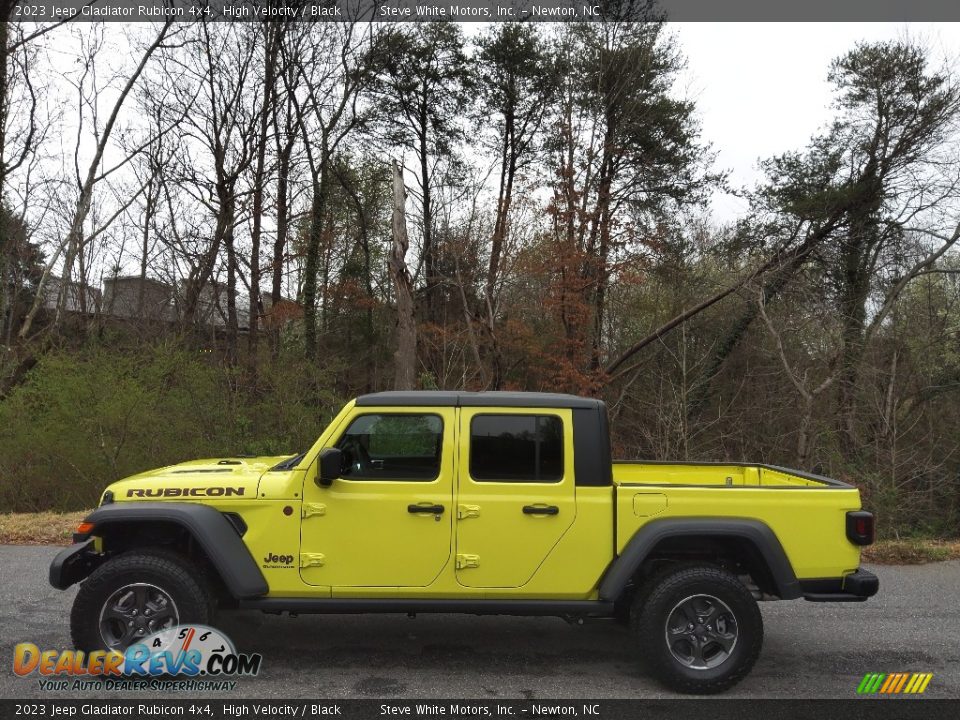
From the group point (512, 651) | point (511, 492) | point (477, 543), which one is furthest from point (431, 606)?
point (512, 651)

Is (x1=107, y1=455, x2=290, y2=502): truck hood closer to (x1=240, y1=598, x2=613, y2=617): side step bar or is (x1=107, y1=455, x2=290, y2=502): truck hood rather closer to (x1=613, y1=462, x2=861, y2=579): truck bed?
(x1=240, y1=598, x2=613, y2=617): side step bar

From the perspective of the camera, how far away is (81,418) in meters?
13.8

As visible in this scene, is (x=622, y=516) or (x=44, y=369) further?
(x=44, y=369)

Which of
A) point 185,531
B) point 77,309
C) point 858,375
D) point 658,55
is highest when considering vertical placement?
point 658,55

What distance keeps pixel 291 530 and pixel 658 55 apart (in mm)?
20582

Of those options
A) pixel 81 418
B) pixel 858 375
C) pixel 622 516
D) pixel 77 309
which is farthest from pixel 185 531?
pixel 77 309

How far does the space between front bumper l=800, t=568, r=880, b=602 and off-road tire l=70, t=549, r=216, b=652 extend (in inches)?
144

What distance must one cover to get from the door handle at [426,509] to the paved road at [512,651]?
40.2 inches

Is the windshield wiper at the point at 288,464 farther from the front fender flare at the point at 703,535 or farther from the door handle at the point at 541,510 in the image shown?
the front fender flare at the point at 703,535

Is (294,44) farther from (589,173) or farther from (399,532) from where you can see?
(399,532)

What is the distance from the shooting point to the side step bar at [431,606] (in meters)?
4.43

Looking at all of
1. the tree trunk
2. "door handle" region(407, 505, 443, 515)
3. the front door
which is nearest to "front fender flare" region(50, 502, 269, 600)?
the front door

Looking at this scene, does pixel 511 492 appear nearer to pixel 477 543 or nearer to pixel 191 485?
pixel 477 543

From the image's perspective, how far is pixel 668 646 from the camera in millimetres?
4375
